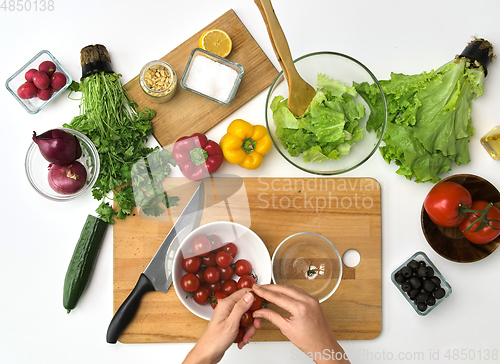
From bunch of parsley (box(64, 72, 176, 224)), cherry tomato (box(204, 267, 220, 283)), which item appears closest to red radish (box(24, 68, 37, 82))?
bunch of parsley (box(64, 72, 176, 224))

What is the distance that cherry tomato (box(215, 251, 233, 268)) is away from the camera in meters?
1.27

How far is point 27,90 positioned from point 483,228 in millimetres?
1655

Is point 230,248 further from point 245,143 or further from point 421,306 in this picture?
point 421,306

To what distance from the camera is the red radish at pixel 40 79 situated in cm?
129

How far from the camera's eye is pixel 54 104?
1365 millimetres

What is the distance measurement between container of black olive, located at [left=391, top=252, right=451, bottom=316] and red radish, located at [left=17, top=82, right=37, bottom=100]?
1.45 metres

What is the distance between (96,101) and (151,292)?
0.71 m

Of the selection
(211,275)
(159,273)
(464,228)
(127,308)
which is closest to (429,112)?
(464,228)

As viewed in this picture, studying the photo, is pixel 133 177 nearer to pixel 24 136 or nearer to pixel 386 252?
pixel 24 136

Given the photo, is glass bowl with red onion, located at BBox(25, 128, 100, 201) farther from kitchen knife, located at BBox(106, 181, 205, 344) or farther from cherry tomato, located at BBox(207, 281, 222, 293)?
cherry tomato, located at BBox(207, 281, 222, 293)

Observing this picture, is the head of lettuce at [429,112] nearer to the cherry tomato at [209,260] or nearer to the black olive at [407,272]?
the black olive at [407,272]

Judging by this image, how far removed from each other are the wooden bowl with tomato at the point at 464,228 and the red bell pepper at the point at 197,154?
0.76 metres

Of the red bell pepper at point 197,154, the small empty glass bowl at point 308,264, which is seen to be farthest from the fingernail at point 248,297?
the red bell pepper at point 197,154

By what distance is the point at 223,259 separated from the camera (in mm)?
1271
